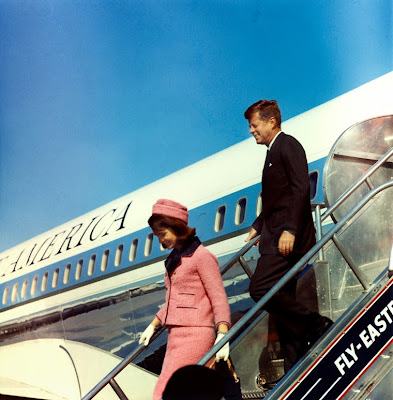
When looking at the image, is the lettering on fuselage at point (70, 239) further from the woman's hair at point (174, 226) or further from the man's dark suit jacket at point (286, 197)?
the woman's hair at point (174, 226)

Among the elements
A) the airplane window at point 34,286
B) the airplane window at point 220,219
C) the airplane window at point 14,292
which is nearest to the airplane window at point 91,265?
the airplane window at point 34,286

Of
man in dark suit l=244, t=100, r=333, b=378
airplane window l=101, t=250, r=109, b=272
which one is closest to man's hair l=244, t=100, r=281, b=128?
man in dark suit l=244, t=100, r=333, b=378

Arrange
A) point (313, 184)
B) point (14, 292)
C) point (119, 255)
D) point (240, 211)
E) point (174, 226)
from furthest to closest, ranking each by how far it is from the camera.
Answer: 1. point (14, 292)
2. point (119, 255)
3. point (240, 211)
4. point (313, 184)
5. point (174, 226)

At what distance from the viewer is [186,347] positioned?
10.4 ft

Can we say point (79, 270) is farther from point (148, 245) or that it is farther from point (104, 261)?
point (148, 245)

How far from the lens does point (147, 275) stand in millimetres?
6875

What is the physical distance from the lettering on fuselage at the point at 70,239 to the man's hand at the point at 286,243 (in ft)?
15.8

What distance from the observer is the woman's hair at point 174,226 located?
10.8 feet

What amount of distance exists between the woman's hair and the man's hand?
458mm

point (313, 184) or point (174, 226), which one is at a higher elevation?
point (313, 184)

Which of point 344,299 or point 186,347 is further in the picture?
point 344,299

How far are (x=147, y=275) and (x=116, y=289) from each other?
0.52m

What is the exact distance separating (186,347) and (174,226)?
59cm

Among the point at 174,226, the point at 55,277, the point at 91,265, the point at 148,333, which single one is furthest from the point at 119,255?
the point at 174,226
